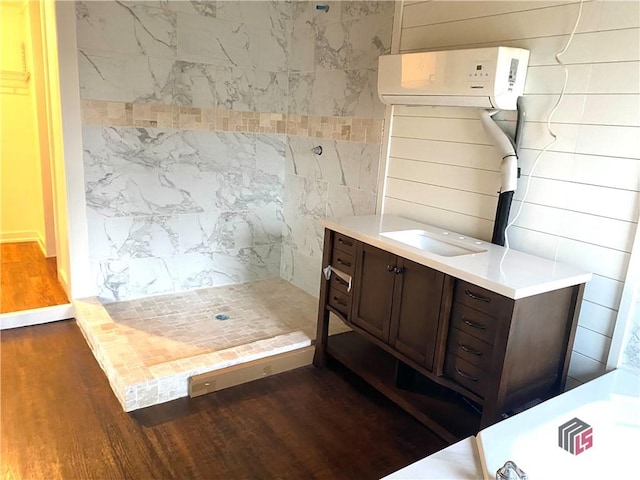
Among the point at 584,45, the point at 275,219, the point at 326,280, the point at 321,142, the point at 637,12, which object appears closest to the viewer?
the point at 637,12

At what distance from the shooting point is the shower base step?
2.50 metres

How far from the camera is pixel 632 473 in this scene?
1608mm

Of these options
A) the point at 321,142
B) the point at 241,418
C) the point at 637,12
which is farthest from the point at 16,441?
the point at 637,12

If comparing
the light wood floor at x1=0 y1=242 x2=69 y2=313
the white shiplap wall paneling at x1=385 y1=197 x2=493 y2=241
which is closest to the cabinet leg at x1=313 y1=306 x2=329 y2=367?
the white shiplap wall paneling at x1=385 y1=197 x2=493 y2=241

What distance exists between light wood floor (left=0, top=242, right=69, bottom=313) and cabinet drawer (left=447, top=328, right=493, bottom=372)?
8.63 ft

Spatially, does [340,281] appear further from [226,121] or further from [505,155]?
[226,121]

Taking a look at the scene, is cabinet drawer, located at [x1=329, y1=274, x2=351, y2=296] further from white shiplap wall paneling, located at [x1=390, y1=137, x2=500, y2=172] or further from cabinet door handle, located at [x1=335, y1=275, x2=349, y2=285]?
white shiplap wall paneling, located at [x1=390, y1=137, x2=500, y2=172]

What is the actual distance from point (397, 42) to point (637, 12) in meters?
1.30

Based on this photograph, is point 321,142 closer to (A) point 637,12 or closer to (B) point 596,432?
A: (A) point 637,12

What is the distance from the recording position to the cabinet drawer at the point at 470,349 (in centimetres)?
188

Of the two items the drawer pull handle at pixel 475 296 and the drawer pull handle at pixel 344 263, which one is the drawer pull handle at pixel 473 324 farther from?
the drawer pull handle at pixel 344 263

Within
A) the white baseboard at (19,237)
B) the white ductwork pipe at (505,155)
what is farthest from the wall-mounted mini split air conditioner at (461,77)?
the white baseboard at (19,237)

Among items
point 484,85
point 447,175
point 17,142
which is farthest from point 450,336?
point 17,142

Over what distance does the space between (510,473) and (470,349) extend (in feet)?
2.11
